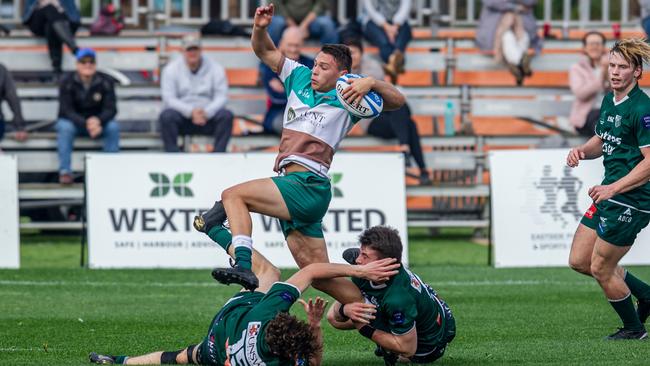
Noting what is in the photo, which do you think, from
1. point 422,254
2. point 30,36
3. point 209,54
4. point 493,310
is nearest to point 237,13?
point 209,54

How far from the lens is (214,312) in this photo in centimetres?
1129

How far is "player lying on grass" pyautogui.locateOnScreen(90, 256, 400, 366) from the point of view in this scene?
23.4 ft

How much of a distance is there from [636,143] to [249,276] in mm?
2985

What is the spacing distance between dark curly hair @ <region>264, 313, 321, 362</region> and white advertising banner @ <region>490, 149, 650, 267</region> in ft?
26.0

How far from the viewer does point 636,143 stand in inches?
360

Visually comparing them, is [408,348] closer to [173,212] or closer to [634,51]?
[634,51]

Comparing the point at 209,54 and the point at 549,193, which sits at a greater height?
the point at 209,54

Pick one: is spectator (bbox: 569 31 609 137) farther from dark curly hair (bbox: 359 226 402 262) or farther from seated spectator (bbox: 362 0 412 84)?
dark curly hair (bbox: 359 226 402 262)

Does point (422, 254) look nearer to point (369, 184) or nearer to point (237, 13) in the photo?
point (369, 184)

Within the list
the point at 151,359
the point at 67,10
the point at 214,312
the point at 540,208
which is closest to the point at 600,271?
the point at 151,359

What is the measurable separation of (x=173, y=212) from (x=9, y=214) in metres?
1.76

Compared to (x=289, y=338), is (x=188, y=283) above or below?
below

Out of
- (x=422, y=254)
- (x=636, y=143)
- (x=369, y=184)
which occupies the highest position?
(x=636, y=143)

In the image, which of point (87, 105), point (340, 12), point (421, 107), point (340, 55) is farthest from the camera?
point (340, 12)
